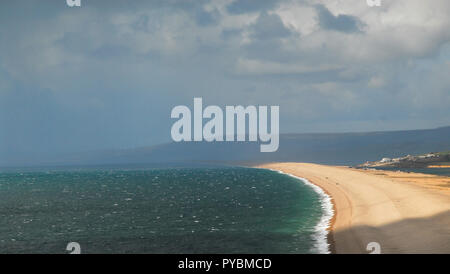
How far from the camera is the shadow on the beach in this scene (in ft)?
92.5

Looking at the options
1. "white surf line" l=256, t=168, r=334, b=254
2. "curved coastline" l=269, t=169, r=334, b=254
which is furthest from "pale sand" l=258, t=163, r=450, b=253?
"white surf line" l=256, t=168, r=334, b=254

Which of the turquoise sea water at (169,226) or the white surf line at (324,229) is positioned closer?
the white surf line at (324,229)

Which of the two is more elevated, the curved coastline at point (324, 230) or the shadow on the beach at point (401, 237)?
the shadow on the beach at point (401, 237)

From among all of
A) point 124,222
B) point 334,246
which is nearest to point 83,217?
point 124,222

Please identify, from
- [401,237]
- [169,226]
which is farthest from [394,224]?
[169,226]

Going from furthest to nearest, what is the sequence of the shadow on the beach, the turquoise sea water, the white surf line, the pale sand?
the turquoise sea water → the white surf line → the pale sand → the shadow on the beach

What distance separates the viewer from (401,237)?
104 feet

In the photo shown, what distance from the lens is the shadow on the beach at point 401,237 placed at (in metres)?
28.2

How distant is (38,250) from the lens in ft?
107

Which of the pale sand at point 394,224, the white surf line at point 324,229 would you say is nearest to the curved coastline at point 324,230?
the white surf line at point 324,229

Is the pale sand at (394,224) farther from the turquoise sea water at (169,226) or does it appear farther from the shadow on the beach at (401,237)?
the turquoise sea water at (169,226)

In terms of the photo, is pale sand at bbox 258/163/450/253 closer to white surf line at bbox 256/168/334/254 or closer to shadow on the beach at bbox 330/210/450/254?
shadow on the beach at bbox 330/210/450/254
